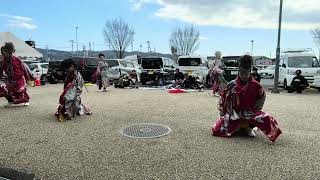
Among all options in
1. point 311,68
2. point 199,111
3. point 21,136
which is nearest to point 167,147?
point 21,136

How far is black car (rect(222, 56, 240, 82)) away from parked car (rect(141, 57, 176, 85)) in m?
3.21

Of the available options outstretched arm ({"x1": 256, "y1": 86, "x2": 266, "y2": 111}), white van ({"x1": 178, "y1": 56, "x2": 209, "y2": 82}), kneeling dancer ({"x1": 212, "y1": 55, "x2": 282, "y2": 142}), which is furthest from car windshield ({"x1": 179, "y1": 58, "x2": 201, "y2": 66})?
outstretched arm ({"x1": 256, "y1": 86, "x2": 266, "y2": 111})

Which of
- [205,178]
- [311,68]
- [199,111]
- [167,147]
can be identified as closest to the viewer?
[205,178]

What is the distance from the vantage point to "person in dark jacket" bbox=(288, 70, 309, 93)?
55.6 feet

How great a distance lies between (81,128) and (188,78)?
463 inches

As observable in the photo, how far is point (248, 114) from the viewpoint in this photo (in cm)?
631

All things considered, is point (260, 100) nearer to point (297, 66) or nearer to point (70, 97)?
point (70, 97)

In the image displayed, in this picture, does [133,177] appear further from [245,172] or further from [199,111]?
[199,111]

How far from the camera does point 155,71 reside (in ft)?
73.5

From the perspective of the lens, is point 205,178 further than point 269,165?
No

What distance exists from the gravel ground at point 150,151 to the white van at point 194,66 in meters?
12.6

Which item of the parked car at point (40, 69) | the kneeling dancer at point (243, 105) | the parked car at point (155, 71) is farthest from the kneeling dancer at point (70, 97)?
the parked car at point (40, 69)

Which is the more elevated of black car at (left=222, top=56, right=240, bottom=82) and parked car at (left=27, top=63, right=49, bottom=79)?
black car at (left=222, top=56, right=240, bottom=82)

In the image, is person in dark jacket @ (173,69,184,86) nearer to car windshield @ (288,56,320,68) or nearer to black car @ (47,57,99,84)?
car windshield @ (288,56,320,68)
